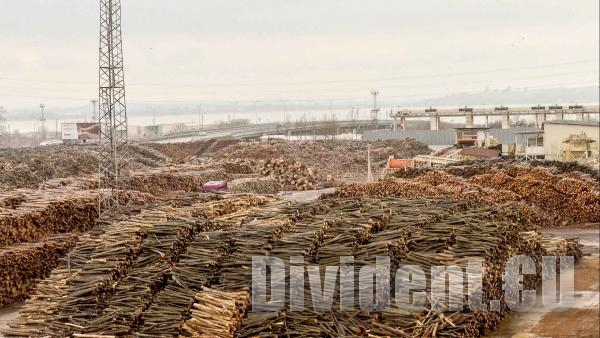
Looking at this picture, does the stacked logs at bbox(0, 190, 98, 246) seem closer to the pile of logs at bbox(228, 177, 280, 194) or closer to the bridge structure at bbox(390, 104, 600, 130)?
the pile of logs at bbox(228, 177, 280, 194)

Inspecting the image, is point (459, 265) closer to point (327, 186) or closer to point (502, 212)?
point (502, 212)

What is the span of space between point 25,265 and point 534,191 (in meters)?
18.9

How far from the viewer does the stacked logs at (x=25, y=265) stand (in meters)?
18.0

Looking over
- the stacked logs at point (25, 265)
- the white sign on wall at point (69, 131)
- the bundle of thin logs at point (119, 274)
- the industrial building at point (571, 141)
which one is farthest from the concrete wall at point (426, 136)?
the bundle of thin logs at point (119, 274)

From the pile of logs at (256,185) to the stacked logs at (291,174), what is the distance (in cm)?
99

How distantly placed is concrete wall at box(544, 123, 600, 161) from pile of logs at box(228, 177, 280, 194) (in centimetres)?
1758

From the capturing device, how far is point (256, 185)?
34.3 m

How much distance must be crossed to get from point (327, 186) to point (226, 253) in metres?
22.7

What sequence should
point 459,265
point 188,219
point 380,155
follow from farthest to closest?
point 380,155, point 188,219, point 459,265

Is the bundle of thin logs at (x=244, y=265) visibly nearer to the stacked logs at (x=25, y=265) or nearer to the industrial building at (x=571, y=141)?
the stacked logs at (x=25, y=265)

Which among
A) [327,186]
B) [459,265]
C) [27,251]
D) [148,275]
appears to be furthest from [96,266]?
[327,186]

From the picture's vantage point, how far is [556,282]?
18531 millimetres

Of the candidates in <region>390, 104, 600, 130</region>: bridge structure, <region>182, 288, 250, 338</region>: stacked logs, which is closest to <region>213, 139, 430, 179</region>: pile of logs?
<region>390, 104, 600, 130</region>: bridge structure

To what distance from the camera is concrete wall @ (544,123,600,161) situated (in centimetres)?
4062
